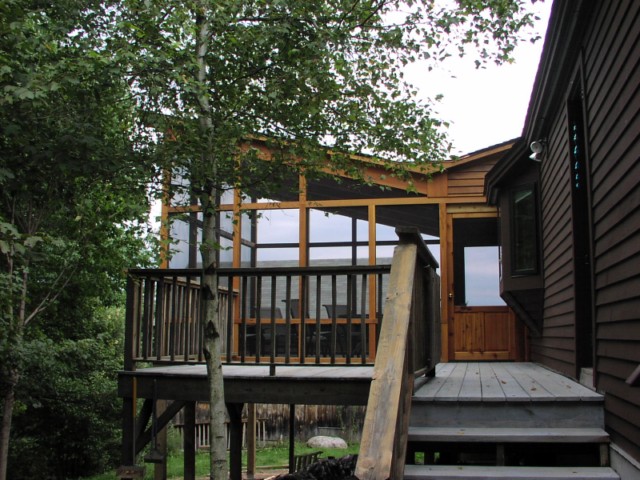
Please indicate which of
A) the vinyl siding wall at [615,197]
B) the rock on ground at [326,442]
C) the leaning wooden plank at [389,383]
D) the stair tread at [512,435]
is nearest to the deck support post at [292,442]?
the vinyl siding wall at [615,197]

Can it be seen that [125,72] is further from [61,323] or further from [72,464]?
[72,464]

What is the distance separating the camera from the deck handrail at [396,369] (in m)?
2.82

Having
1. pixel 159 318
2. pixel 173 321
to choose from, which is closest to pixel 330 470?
pixel 173 321

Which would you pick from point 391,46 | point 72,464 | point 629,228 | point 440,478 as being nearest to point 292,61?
point 391,46

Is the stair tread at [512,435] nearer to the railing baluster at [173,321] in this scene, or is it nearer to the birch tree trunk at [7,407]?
the railing baluster at [173,321]

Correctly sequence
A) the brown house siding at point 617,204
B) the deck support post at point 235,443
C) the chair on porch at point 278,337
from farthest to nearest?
the chair on porch at point 278,337, the deck support post at point 235,443, the brown house siding at point 617,204

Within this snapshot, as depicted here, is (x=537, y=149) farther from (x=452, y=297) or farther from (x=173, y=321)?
(x=173, y=321)

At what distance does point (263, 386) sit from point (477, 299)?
5.39 meters

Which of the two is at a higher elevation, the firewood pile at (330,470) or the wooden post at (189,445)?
the wooden post at (189,445)

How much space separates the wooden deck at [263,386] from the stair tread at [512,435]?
130cm

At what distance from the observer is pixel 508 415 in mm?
4109

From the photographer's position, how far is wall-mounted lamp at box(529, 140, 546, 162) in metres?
7.50

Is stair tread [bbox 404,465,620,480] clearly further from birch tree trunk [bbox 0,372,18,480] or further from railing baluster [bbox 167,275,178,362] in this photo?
birch tree trunk [bbox 0,372,18,480]

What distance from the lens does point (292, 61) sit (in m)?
5.47
